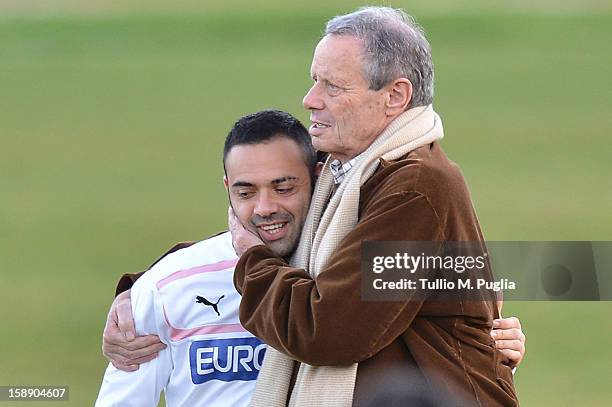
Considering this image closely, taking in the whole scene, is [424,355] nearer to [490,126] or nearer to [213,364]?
[213,364]

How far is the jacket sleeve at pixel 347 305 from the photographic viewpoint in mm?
2197

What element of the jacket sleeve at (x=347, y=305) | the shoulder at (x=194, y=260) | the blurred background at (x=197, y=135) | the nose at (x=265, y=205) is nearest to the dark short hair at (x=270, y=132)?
the nose at (x=265, y=205)

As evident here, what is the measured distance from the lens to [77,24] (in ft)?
41.6

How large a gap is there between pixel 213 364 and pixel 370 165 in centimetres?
60

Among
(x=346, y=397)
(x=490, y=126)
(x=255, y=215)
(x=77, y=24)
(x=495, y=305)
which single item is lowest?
(x=346, y=397)

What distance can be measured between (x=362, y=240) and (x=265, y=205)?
327 millimetres

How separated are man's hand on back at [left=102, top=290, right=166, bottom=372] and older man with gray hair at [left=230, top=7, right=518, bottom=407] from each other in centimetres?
37

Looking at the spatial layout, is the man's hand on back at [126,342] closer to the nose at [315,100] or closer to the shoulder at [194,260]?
the shoulder at [194,260]

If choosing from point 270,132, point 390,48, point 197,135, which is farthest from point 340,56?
point 197,135

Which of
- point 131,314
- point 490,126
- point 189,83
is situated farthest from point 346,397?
point 189,83

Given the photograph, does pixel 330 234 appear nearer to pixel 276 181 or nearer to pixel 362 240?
pixel 362 240

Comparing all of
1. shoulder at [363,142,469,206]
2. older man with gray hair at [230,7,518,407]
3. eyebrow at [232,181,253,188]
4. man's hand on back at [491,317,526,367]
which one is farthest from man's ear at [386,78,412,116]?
man's hand on back at [491,317,526,367]

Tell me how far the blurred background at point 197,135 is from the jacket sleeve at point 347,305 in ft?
10.6

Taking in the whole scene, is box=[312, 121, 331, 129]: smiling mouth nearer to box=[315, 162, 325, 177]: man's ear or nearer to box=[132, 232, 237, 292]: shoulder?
box=[315, 162, 325, 177]: man's ear
